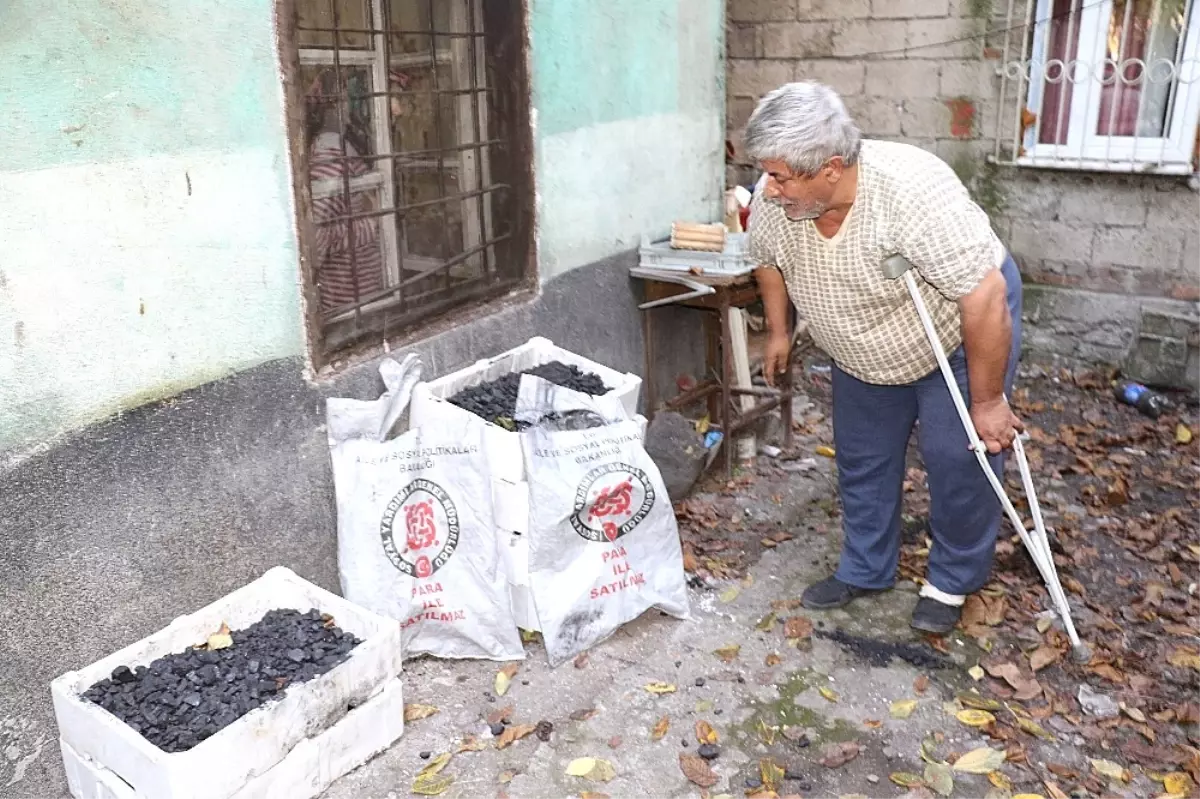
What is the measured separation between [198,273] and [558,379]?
1.57 m

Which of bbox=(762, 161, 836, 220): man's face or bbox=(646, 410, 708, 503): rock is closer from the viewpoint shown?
bbox=(762, 161, 836, 220): man's face

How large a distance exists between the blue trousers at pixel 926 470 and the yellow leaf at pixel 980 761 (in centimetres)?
80

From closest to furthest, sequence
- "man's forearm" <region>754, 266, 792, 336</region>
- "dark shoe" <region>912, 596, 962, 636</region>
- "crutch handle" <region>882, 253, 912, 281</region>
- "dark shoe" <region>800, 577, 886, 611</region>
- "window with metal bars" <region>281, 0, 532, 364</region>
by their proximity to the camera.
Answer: "crutch handle" <region>882, 253, 912, 281</region>
"window with metal bars" <region>281, 0, 532, 364</region>
"dark shoe" <region>912, 596, 962, 636</region>
"man's forearm" <region>754, 266, 792, 336</region>
"dark shoe" <region>800, 577, 886, 611</region>

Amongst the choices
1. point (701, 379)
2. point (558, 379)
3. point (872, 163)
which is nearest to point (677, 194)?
point (701, 379)

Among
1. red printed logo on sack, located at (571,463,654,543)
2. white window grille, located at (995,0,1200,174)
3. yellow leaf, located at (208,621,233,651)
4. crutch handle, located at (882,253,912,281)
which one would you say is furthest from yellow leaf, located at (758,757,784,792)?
white window grille, located at (995,0,1200,174)

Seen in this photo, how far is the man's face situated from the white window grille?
427 centimetres

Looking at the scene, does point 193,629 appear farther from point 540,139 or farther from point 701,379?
point 701,379

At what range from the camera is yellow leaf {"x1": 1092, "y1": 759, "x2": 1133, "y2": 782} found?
3.18 meters

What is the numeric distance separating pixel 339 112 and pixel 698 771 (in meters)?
2.73

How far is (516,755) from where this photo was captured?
3.34m

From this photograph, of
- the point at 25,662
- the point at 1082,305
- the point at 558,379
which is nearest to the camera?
the point at 25,662

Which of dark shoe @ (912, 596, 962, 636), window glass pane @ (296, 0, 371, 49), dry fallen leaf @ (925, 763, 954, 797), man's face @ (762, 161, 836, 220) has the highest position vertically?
window glass pane @ (296, 0, 371, 49)

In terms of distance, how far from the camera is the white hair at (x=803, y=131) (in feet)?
10.5

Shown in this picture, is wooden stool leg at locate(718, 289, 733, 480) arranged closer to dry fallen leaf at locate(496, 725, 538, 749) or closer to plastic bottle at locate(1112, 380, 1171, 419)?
dry fallen leaf at locate(496, 725, 538, 749)
